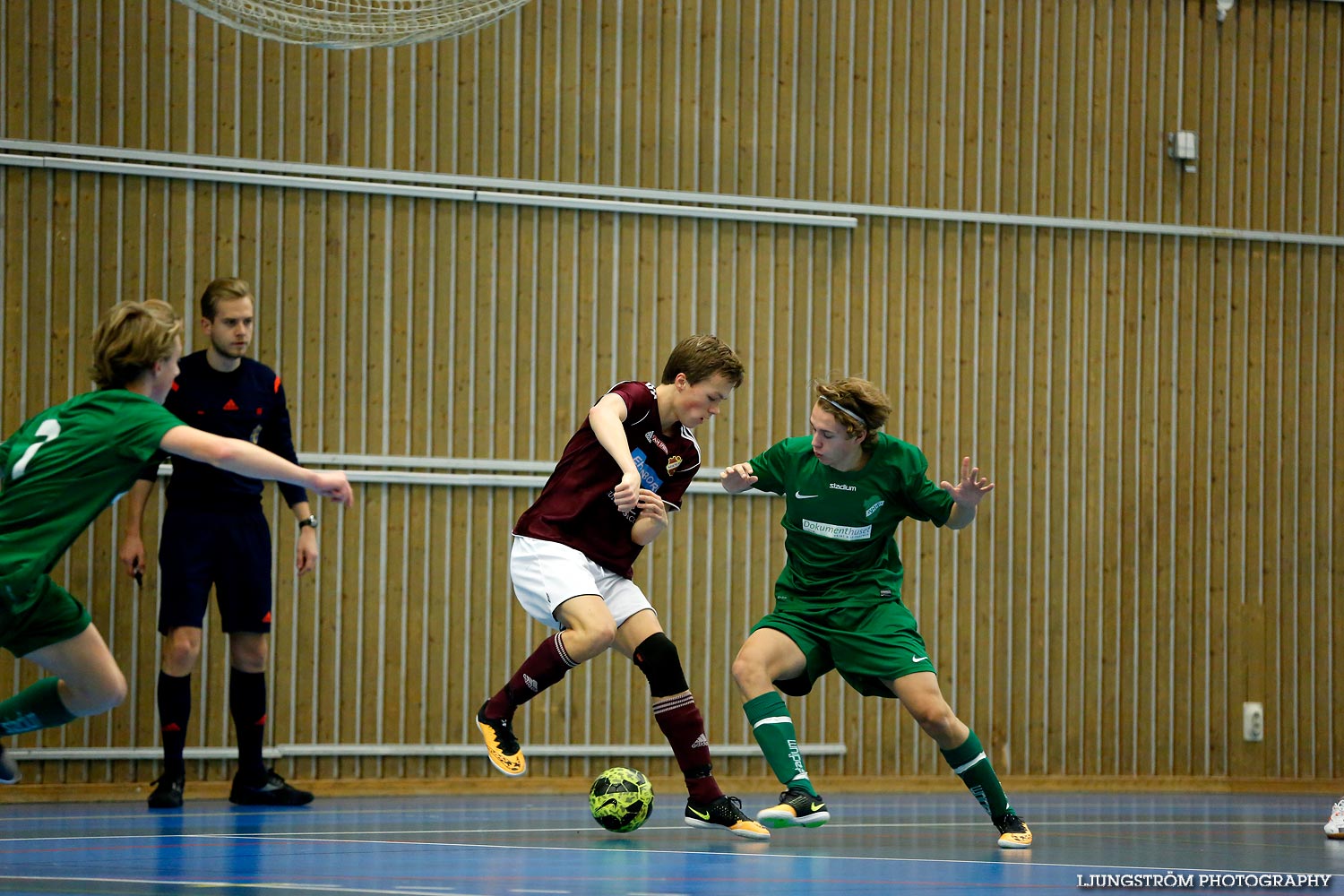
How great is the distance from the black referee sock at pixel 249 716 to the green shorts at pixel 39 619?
2.45 metres

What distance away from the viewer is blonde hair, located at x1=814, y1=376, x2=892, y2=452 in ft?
18.0

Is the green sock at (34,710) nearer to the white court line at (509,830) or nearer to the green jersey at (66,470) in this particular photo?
the green jersey at (66,470)

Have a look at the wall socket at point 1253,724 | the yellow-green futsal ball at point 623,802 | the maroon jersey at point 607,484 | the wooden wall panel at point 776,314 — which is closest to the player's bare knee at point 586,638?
the maroon jersey at point 607,484

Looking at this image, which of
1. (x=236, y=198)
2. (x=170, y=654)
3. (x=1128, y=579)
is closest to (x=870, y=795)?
(x=1128, y=579)

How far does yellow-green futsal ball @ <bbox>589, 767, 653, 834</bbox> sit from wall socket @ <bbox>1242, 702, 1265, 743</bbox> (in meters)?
5.21

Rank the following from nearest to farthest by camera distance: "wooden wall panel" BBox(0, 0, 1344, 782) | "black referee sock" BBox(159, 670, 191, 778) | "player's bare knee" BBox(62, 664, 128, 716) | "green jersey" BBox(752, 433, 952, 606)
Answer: "player's bare knee" BBox(62, 664, 128, 716) → "green jersey" BBox(752, 433, 952, 606) → "black referee sock" BBox(159, 670, 191, 778) → "wooden wall panel" BBox(0, 0, 1344, 782)

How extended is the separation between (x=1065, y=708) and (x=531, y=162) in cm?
443

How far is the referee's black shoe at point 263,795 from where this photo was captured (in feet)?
23.0

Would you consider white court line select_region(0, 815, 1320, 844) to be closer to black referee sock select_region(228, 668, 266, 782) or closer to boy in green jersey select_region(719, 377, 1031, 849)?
black referee sock select_region(228, 668, 266, 782)

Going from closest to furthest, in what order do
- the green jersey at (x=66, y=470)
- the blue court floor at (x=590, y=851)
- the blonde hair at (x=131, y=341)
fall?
the blue court floor at (x=590, y=851) → the green jersey at (x=66, y=470) → the blonde hair at (x=131, y=341)

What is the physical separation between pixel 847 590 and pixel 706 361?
3.31 feet

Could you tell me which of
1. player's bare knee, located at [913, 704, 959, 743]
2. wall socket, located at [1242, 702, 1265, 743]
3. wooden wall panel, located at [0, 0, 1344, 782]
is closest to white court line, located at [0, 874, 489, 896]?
player's bare knee, located at [913, 704, 959, 743]

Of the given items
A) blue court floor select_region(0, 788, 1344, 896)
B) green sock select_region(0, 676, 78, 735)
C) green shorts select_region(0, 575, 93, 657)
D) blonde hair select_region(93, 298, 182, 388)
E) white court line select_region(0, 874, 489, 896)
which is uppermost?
blonde hair select_region(93, 298, 182, 388)

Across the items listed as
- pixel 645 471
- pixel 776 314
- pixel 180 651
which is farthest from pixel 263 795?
pixel 776 314
